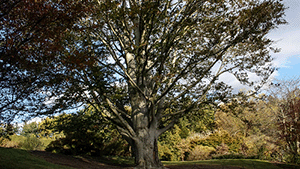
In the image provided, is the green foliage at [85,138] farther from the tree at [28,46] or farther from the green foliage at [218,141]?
the green foliage at [218,141]

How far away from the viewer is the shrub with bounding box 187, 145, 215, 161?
17750mm

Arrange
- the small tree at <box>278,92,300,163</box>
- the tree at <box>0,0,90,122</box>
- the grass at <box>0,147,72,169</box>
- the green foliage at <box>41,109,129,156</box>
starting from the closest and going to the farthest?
1. the tree at <box>0,0,90,122</box>
2. the grass at <box>0,147,72,169</box>
3. the green foliage at <box>41,109,129,156</box>
4. the small tree at <box>278,92,300,163</box>

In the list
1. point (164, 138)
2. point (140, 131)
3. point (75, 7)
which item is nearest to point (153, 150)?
point (140, 131)

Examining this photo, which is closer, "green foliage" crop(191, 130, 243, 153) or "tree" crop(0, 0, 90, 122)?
"tree" crop(0, 0, 90, 122)

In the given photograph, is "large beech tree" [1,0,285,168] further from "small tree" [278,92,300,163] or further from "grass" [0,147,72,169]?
"small tree" [278,92,300,163]

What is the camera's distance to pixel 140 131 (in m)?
8.38

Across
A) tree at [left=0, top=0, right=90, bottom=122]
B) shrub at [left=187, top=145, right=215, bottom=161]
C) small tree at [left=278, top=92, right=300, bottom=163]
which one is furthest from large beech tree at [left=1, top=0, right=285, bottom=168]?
shrub at [left=187, top=145, right=215, bottom=161]

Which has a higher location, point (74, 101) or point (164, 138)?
point (74, 101)

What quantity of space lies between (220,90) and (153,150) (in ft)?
12.2

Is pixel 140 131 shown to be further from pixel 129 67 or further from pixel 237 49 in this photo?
pixel 237 49

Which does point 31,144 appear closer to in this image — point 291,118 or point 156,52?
point 156,52

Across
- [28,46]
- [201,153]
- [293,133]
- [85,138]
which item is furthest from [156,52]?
[201,153]

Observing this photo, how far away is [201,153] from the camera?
58.6ft

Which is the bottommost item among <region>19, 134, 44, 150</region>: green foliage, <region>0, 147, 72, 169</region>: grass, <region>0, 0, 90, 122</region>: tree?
<region>0, 147, 72, 169</region>: grass
